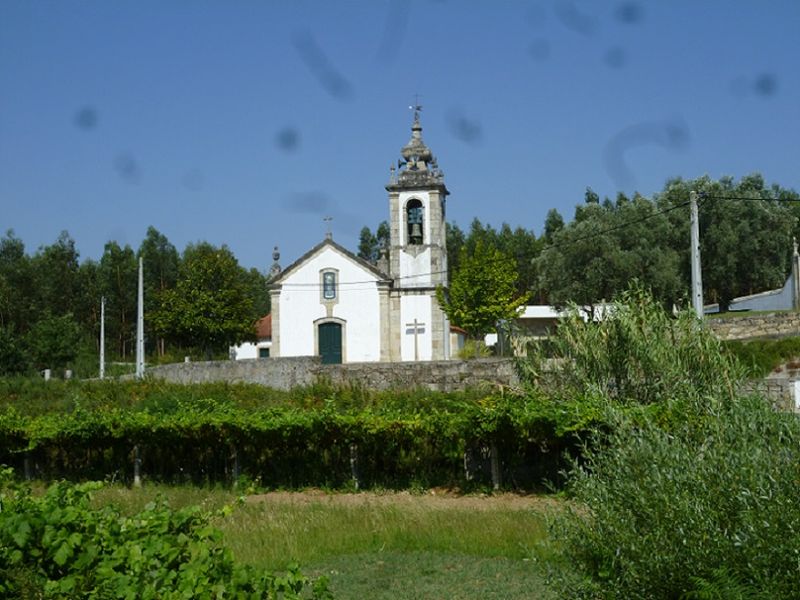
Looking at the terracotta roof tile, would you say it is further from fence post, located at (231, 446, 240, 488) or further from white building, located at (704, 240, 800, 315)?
fence post, located at (231, 446, 240, 488)

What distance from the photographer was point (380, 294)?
4162 cm

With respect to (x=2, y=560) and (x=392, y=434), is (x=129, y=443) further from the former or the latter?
(x=2, y=560)

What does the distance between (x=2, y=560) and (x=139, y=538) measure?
2.38ft

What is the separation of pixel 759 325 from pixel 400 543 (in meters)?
20.0

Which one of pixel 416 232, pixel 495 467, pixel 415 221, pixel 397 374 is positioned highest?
pixel 415 221

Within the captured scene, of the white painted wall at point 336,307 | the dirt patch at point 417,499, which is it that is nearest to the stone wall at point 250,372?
the dirt patch at point 417,499

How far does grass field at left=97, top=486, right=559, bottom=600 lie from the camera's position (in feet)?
27.7

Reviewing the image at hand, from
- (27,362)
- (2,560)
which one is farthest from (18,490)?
(27,362)

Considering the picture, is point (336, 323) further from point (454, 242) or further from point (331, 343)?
point (454, 242)

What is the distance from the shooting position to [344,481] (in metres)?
14.8

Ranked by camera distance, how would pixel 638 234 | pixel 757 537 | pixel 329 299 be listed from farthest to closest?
pixel 638 234
pixel 329 299
pixel 757 537

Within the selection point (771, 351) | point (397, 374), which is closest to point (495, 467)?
point (397, 374)

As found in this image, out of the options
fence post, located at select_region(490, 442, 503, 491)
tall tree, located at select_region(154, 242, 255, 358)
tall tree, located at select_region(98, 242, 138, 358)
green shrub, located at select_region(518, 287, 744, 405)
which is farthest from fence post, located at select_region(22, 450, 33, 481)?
tall tree, located at select_region(98, 242, 138, 358)

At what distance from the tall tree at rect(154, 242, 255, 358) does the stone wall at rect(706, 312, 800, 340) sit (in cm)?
2734
